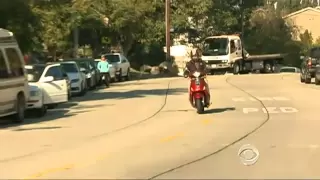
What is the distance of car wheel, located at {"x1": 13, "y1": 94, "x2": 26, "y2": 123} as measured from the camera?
66.4 feet

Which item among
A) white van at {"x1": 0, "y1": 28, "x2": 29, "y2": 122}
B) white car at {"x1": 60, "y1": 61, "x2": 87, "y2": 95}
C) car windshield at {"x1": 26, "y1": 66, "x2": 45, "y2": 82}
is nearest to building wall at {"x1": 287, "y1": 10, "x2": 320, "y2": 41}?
white car at {"x1": 60, "y1": 61, "x2": 87, "y2": 95}

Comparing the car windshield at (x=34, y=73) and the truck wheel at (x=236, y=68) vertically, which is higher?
the car windshield at (x=34, y=73)

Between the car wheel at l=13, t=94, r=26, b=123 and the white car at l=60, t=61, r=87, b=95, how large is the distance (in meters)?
11.3

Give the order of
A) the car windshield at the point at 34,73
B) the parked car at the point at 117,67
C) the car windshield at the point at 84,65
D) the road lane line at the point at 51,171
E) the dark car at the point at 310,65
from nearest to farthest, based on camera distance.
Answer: the road lane line at the point at 51,171 < the car windshield at the point at 34,73 < the dark car at the point at 310,65 < the car windshield at the point at 84,65 < the parked car at the point at 117,67

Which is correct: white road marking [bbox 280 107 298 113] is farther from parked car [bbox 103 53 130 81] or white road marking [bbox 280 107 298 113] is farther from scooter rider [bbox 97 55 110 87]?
parked car [bbox 103 53 130 81]

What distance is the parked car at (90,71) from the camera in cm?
3650

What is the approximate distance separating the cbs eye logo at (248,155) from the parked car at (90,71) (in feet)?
74.7

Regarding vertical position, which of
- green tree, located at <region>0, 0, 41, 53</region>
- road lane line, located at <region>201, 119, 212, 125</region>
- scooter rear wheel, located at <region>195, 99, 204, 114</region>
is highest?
green tree, located at <region>0, 0, 41, 53</region>

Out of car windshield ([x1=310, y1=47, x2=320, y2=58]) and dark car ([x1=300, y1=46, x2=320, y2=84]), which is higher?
car windshield ([x1=310, y1=47, x2=320, y2=58])

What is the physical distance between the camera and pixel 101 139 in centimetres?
1617

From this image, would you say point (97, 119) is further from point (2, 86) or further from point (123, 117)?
point (2, 86)

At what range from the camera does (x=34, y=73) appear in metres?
25.7

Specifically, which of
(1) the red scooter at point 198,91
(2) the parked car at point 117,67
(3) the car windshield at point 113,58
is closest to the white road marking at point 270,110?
(1) the red scooter at point 198,91

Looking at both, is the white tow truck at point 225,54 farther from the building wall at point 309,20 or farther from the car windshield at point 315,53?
the building wall at point 309,20
